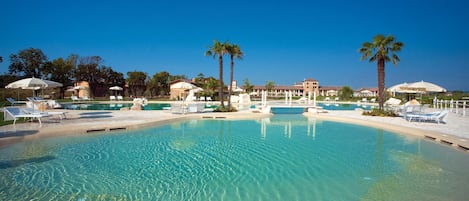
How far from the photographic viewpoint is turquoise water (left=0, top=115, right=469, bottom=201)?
4.04 m

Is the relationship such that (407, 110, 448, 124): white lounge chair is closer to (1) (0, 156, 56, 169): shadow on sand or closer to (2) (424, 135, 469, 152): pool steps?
(2) (424, 135, 469, 152): pool steps

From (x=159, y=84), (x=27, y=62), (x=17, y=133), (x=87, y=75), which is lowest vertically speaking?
(x=17, y=133)

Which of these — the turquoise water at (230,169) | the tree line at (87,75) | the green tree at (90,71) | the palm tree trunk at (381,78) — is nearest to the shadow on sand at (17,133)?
the turquoise water at (230,169)

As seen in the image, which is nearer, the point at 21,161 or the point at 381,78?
the point at 21,161

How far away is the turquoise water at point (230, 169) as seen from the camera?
404 centimetres

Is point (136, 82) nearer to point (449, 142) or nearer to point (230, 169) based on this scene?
point (230, 169)

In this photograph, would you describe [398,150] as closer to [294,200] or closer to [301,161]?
[301,161]

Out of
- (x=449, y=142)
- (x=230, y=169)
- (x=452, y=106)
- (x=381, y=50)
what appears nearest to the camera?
(x=230, y=169)

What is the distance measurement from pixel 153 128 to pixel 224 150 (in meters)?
4.46

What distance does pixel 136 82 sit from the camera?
1790 inches

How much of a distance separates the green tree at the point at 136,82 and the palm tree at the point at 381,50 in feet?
127

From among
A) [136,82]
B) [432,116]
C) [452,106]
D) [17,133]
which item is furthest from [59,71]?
[452,106]

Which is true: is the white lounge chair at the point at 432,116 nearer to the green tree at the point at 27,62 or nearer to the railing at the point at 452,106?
the railing at the point at 452,106

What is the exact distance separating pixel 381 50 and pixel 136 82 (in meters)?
40.2
